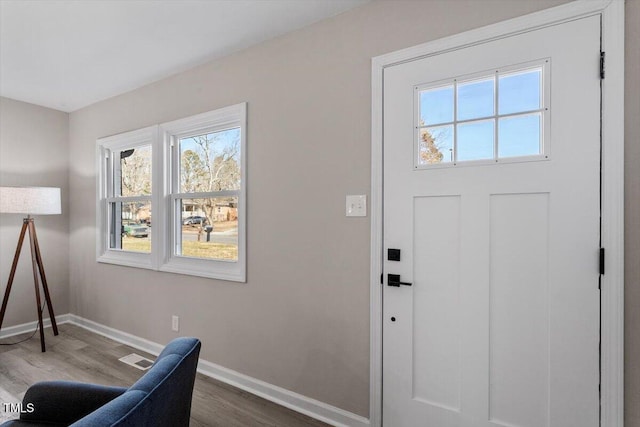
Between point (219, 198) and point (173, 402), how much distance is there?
1905mm

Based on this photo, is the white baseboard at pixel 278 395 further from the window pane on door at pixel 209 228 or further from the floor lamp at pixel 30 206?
the floor lamp at pixel 30 206

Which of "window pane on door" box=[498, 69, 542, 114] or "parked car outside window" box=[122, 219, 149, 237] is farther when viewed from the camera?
"parked car outside window" box=[122, 219, 149, 237]

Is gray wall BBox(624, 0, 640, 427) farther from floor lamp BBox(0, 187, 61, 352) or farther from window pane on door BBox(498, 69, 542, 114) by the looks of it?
floor lamp BBox(0, 187, 61, 352)

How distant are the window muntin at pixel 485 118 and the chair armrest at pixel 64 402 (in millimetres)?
1774

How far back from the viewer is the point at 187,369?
3.90 ft

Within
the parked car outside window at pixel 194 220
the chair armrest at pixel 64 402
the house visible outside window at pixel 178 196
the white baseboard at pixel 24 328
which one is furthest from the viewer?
the white baseboard at pixel 24 328

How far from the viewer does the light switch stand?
76.9 inches

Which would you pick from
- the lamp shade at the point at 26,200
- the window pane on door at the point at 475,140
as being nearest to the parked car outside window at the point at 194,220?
the lamp shade at the point at 26,200

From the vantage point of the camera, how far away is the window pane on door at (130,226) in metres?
3.30

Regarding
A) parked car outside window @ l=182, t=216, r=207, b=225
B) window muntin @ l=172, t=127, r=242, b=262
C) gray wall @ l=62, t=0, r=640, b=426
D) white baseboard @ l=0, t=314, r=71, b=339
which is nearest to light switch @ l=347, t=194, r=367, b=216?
gray wall @ l=62, t=0, r=640, b=426

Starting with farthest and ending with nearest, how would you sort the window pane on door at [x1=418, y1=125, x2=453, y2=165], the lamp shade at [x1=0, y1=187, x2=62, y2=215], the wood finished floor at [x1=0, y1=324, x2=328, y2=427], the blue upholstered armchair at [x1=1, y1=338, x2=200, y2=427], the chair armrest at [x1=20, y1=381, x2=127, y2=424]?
the lamp shade at [x1=0, y1=187, x2=62, y2=215], the wood finished floor at [x1=0, y1=324, x2=328, y2=427], the window pane on door at [x1=418, y1=125, x2=453, y2=165], the chair armrest at [x1=20, y1=381, x2=127, y2=424], the blue upholstered armchair at [x1=1, y1=338, x2=200, y2=427]

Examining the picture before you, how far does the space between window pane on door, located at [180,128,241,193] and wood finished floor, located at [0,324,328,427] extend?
154 centimetres

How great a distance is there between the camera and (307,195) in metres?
2.18

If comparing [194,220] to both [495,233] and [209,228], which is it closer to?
[209,228]
